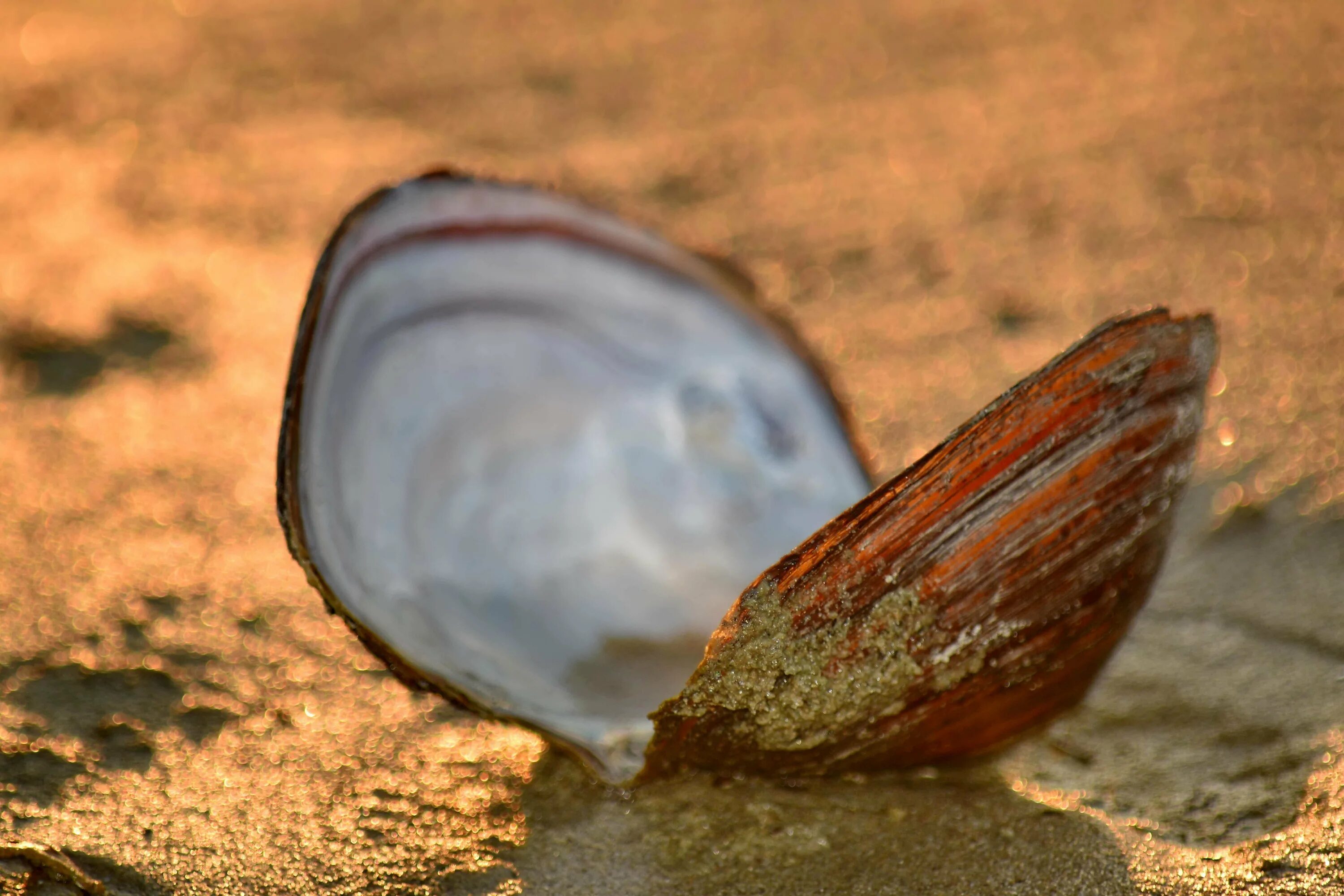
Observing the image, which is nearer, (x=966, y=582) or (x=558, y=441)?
(x=966, y=582)

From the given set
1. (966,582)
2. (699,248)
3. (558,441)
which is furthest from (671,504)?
(966,582)

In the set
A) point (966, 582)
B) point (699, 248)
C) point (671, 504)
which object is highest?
point (699, 248)

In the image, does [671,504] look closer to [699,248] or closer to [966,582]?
[699,248]

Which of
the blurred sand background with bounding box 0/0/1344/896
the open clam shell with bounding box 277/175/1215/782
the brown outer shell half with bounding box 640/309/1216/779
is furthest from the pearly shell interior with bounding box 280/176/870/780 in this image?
the brown outer shell half with bounding box 640/309/1216/779

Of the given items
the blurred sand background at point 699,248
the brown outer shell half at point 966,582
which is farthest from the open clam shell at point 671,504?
the blurred sand background at point 699,248

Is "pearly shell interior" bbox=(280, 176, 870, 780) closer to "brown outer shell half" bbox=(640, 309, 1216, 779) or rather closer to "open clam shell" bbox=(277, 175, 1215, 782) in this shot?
"open clam shell" bbox=(277, 175, 1215, 782)

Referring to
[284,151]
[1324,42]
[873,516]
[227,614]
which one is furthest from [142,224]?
[1324,42]
